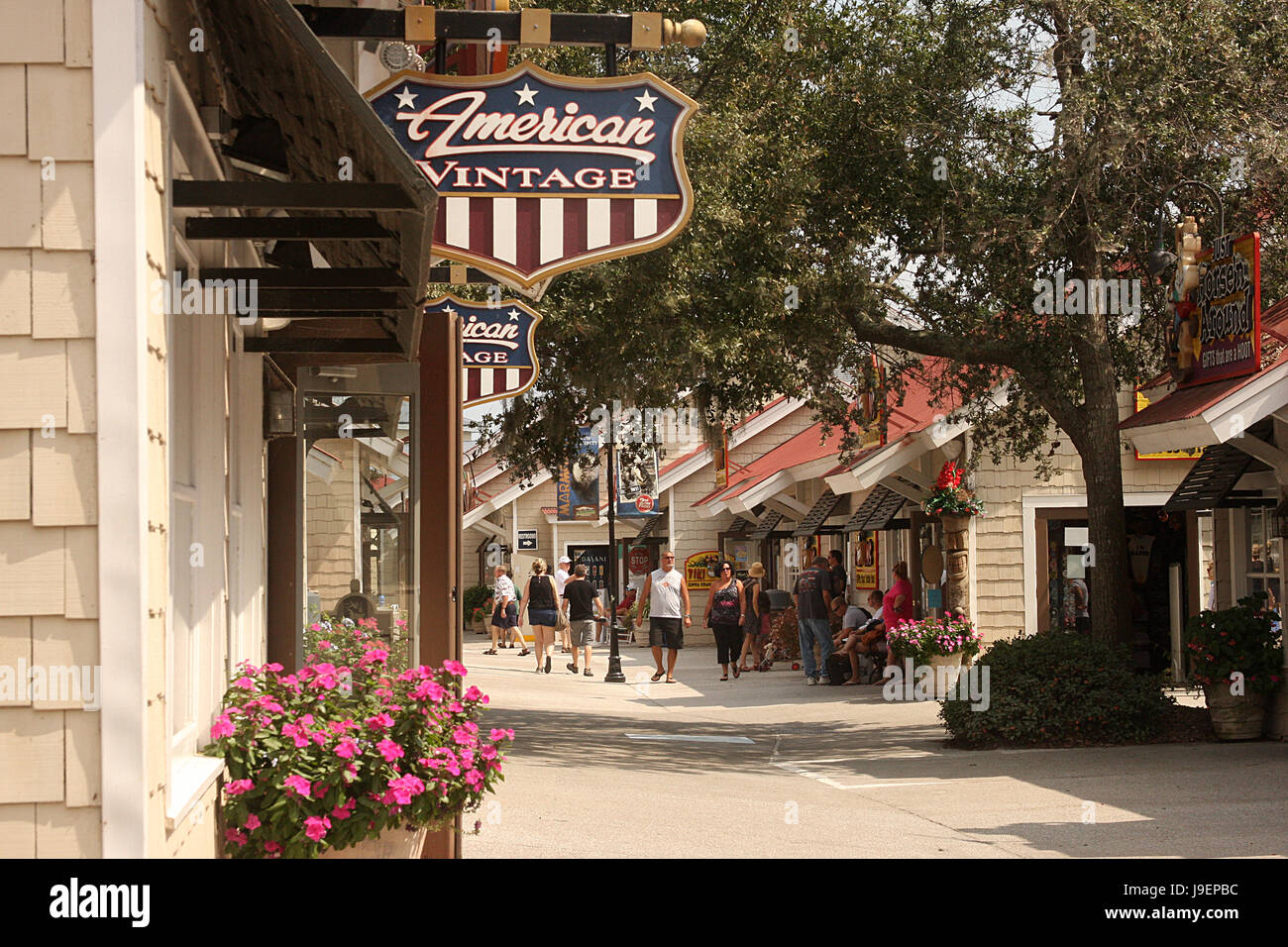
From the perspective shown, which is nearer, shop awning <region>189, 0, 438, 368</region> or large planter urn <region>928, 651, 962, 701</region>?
shop awning <region>189, 0, 438, 368</region>

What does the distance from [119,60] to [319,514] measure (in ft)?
11.7

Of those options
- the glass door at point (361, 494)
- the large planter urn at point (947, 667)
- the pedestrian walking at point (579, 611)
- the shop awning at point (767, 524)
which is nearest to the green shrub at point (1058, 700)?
the large planter urn at point (947, 667)

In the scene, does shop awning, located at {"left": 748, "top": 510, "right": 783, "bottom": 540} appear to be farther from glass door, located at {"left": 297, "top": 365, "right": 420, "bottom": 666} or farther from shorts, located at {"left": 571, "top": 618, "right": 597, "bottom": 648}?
glass door, located at {"left": 297, "top": 365, "right": 420, "bottom": 666}

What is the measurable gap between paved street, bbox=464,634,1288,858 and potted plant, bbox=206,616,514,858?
2.63m

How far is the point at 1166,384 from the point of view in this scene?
14.4m

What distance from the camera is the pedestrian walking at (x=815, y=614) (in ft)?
67.9

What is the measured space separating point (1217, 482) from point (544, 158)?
855cm

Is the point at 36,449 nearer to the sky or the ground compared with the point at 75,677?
nearer to the sky

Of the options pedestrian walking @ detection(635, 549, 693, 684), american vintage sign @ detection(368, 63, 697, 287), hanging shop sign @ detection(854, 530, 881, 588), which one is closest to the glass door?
american vintage sign @ detection(368, 63, 697, 287)

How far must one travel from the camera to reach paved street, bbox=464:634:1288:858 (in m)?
8.38

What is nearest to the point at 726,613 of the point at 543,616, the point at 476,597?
the point at 543,616

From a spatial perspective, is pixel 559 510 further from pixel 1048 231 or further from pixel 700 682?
pixel 1048 231

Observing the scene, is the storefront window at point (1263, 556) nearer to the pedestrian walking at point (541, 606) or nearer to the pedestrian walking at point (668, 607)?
the pedestrian walking at point (668, 607)
